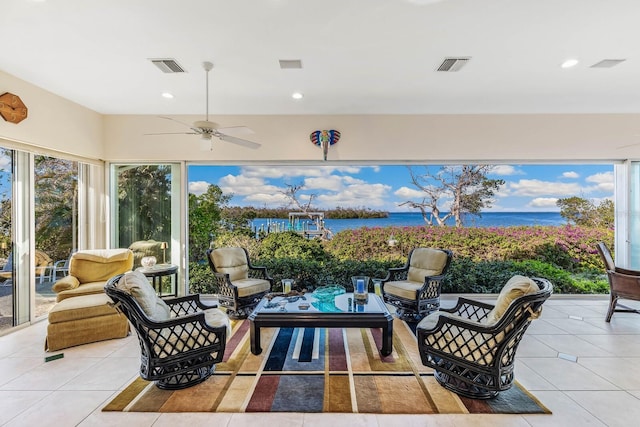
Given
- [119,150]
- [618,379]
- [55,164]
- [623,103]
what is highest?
[623,103]

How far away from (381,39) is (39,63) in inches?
148

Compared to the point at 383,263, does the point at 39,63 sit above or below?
above

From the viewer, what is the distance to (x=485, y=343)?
7.54ft

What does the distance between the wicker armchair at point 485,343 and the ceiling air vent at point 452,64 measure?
93.8 inches

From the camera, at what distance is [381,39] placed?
114 inches

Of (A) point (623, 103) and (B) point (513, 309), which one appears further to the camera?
(A) point (623, 103)

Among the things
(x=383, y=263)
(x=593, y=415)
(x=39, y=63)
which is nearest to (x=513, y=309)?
(x=593, y=415)

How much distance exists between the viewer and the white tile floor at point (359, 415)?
2.11 m

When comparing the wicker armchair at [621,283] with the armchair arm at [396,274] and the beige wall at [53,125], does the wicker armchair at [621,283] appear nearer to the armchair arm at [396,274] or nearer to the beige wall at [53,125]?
the armchair arm at [396,274]

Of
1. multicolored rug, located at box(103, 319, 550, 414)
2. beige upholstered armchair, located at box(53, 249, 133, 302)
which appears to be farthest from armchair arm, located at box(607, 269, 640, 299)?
beige upholstered armchair, located at box(53, 249, 133, 302)

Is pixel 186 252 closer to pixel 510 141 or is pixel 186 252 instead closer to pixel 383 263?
pixel 383 263

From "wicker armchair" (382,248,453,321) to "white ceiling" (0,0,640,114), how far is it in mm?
2365

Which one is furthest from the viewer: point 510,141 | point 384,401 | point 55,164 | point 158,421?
point 510,141

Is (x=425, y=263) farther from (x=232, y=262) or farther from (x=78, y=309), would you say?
(x=78, y=309)
